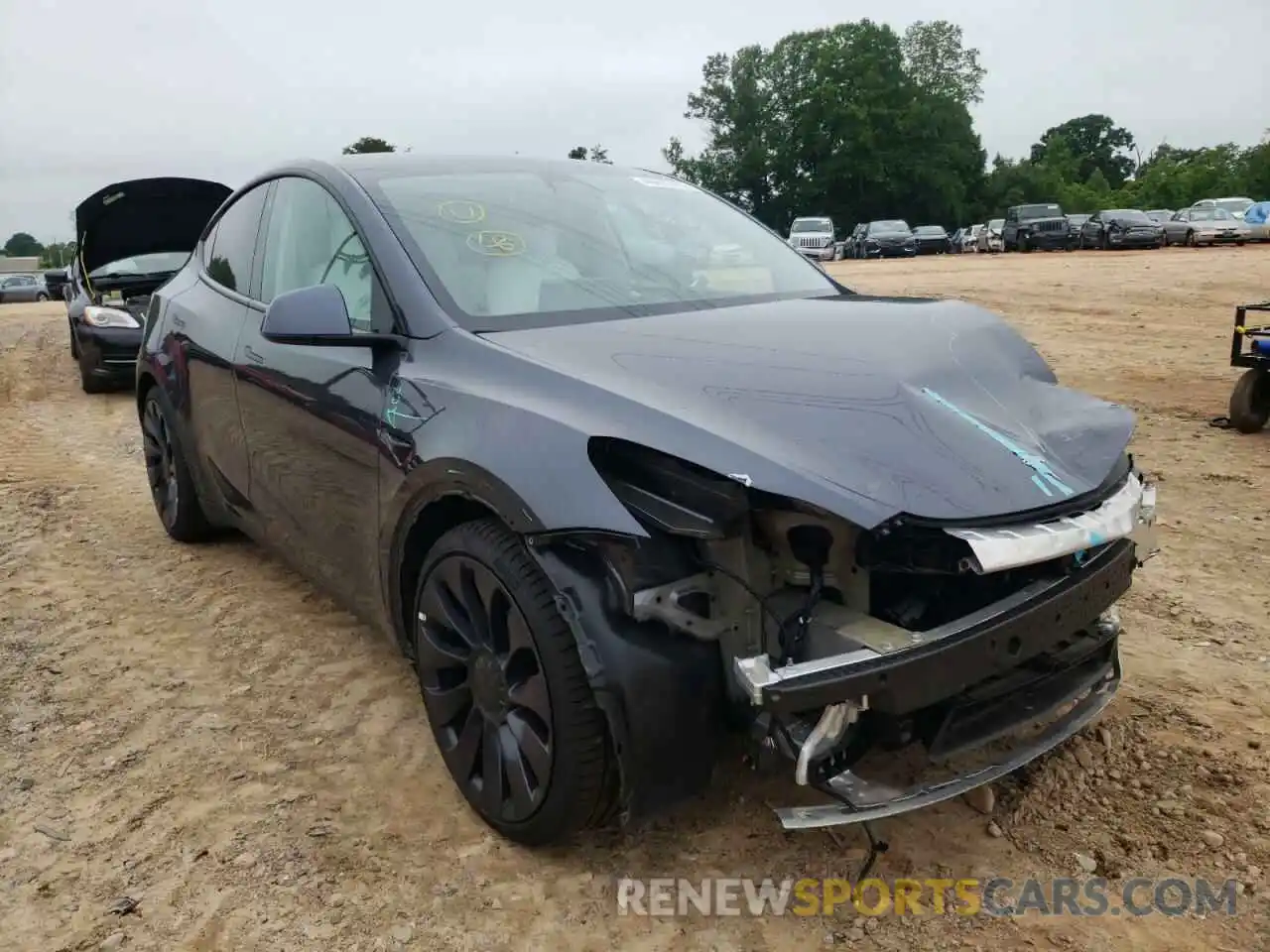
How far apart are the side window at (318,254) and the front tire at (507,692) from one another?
2.60 ft

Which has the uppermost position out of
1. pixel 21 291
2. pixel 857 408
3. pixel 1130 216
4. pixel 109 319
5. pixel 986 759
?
pixel 1130 216

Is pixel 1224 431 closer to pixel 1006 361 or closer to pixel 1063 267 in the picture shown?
pixel 1006 361

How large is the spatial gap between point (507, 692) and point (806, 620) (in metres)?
0.74

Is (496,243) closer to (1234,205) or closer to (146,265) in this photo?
(146,265)

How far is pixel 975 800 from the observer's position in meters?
2.58

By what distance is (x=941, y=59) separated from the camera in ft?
236

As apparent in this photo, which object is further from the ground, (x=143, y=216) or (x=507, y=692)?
(x=143, y=216)

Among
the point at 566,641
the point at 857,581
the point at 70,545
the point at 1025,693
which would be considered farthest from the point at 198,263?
the point at 1025,693

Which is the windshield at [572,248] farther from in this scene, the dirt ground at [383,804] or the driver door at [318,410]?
the dirt ground at [383,804]

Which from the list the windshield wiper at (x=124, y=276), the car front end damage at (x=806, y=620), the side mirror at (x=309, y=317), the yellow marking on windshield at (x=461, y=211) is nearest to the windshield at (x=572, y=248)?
the yellow marking on windshield at (x=461, y=211)

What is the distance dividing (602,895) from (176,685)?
184 cm

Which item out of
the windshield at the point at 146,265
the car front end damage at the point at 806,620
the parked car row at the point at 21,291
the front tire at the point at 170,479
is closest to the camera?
the car front end damage at the point at 806,620

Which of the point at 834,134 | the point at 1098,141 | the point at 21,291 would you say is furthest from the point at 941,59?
the point at 21,291

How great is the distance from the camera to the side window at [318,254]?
2.90 m
